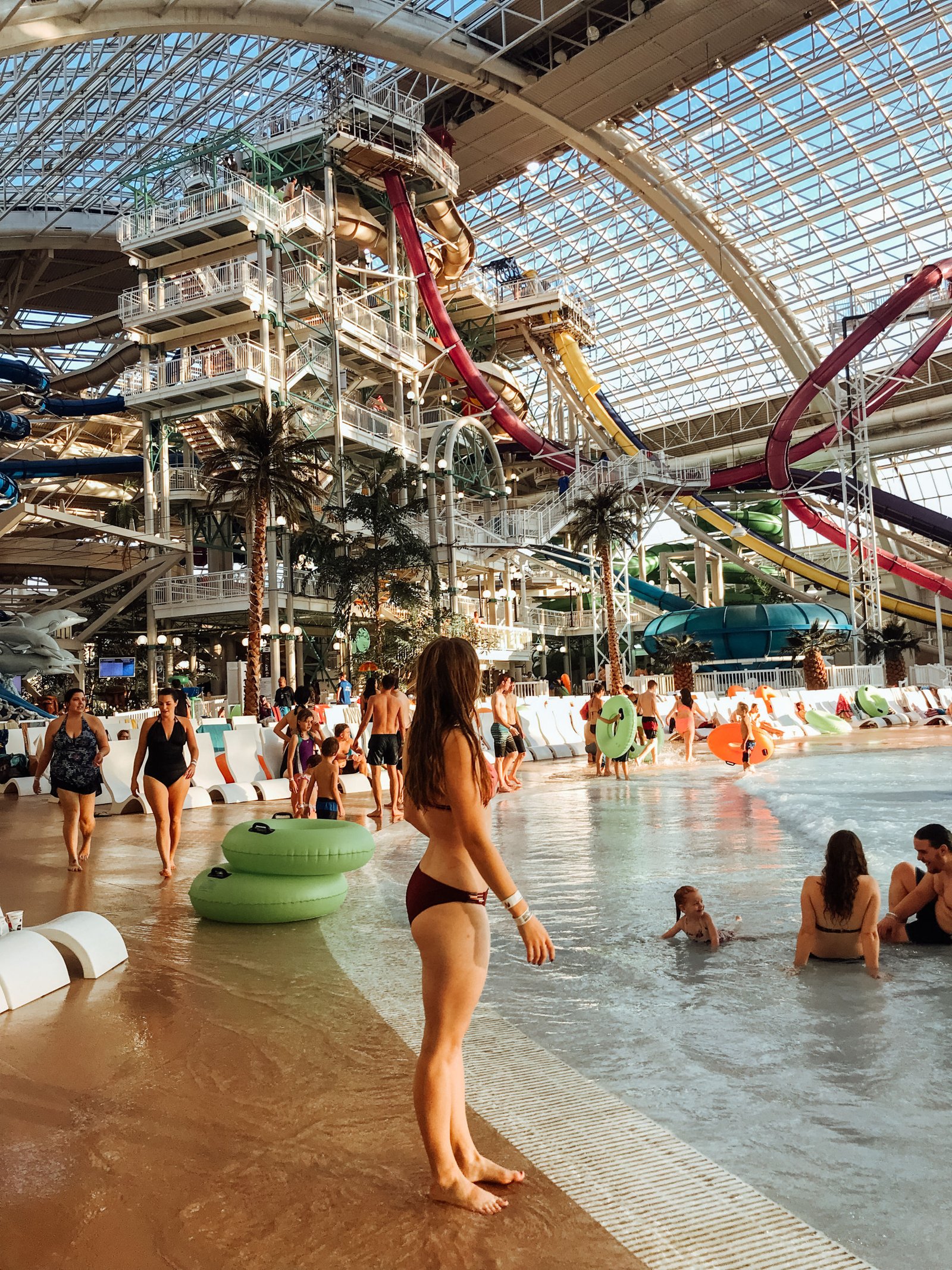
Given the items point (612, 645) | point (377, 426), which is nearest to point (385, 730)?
point (612, 645)

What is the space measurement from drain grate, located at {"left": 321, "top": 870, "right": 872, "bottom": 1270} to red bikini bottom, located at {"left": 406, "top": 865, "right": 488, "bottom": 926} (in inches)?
35.6

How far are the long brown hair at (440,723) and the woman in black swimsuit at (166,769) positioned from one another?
19.5ft

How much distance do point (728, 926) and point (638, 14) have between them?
33.2m

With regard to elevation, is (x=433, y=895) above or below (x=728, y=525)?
below

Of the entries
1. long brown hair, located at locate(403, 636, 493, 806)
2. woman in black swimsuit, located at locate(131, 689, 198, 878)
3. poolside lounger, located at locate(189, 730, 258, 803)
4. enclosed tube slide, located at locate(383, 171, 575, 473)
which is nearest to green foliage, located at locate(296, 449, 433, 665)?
enclosed tube slide, located at locate(383, 171, 575, 473)

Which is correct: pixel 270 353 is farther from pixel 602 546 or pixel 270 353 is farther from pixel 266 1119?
pixel 266 1119

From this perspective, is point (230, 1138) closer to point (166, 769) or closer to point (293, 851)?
point (293, 851)

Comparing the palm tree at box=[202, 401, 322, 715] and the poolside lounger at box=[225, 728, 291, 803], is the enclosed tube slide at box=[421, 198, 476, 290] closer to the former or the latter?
the palm tree at box=[202, 401, 322, 715]

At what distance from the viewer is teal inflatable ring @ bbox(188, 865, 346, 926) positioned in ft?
21.9

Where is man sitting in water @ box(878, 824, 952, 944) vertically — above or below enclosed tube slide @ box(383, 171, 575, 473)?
below

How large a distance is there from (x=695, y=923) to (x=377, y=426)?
1216 inches

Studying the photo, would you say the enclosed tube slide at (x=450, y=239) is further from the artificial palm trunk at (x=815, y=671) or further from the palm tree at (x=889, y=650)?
the palm tree at (x=889, y=650)

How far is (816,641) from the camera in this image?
3628 centimetres

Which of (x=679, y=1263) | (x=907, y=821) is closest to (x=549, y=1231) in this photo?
(x=679, y=1263)
